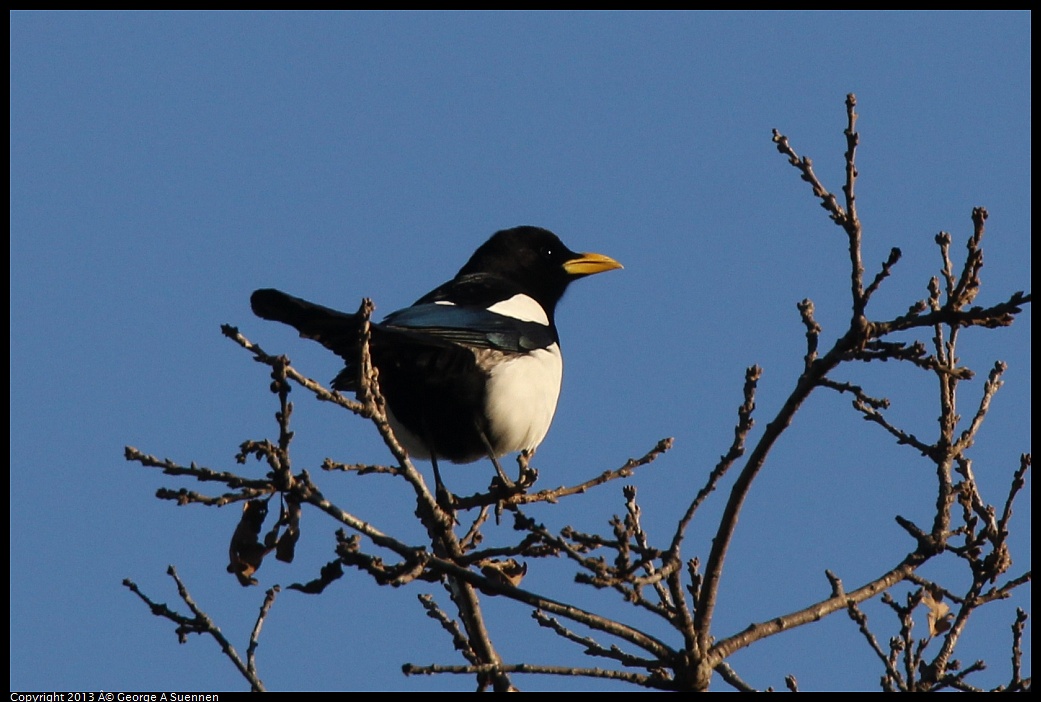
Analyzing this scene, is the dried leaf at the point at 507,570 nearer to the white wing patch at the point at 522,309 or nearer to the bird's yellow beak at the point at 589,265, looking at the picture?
the white wing patch at the point at 522,309

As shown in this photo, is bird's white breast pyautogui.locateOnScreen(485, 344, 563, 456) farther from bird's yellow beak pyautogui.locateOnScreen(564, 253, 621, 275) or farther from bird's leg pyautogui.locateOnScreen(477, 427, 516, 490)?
bird's yellow beak pyautogui.locateOnScreen(564, 253, 621, 275)

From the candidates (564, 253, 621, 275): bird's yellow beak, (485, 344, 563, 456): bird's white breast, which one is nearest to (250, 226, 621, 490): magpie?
(485, 344, 563, 456): bird's white breast

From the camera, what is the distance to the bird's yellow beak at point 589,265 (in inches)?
290

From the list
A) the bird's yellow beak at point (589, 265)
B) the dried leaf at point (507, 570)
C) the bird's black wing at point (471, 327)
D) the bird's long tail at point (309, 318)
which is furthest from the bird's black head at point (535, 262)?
the dried leaf at point (507, 570)

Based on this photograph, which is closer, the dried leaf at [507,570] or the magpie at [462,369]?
the dried leaf at [507,570]

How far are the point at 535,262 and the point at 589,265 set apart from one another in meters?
0.33

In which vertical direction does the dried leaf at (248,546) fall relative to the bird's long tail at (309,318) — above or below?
below

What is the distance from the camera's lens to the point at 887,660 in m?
3.92

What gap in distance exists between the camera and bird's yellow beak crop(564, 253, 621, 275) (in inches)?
290

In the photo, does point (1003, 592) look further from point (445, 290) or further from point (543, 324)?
point (445, 290)

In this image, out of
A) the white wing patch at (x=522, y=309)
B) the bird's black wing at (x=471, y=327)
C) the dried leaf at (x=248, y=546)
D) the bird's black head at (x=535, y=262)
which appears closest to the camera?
the dried leaf at (x=248, y=546)

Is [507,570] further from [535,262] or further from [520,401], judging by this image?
[535,262]
